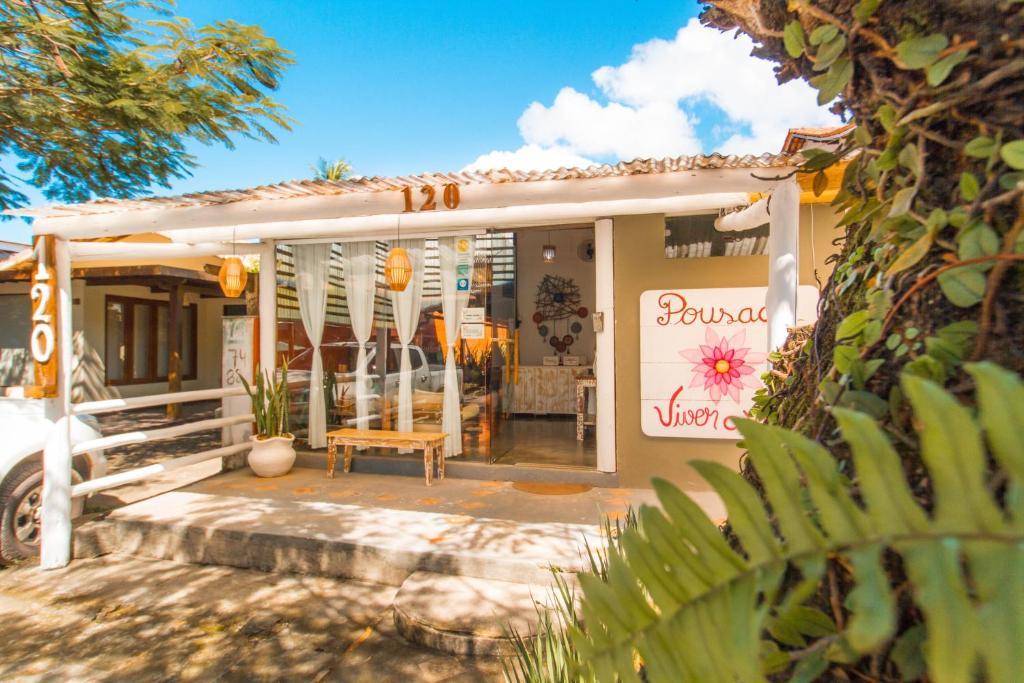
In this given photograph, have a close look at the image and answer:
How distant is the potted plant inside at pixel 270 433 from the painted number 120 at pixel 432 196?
3.33 metres

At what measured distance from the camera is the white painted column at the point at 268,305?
21.3ft

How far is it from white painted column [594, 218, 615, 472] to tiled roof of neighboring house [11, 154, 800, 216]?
Result: 1.70m

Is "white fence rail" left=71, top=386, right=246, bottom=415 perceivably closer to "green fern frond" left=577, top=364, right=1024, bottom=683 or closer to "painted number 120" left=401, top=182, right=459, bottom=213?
"painted number 120" left=401, top=182, right=459, bottom=213

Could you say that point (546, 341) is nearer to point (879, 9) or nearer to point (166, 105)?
point (166, 105)

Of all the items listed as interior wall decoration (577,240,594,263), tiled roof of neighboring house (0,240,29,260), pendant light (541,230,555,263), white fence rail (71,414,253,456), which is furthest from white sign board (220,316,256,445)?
tiled roof of neighboring house (0,240,29,260)

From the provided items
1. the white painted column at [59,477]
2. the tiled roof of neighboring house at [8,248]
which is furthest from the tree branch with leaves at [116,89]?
the tiled roof of neighboring house at [8,248]

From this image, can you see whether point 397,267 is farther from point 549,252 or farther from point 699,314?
point 549,252

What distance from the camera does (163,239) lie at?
572 cm

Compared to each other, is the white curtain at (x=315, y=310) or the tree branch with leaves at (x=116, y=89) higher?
the tree branch with leaves at (x=116, y=89)

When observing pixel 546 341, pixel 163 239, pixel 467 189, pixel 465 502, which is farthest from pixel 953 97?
pixel 546 341

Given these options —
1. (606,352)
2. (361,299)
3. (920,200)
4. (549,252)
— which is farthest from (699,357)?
(549,252)

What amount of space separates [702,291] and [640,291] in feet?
1.91

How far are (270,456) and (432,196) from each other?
3725mm

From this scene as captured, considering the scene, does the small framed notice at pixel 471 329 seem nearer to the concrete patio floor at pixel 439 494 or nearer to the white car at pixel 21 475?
the concrete patio floor at pixel 439 494
